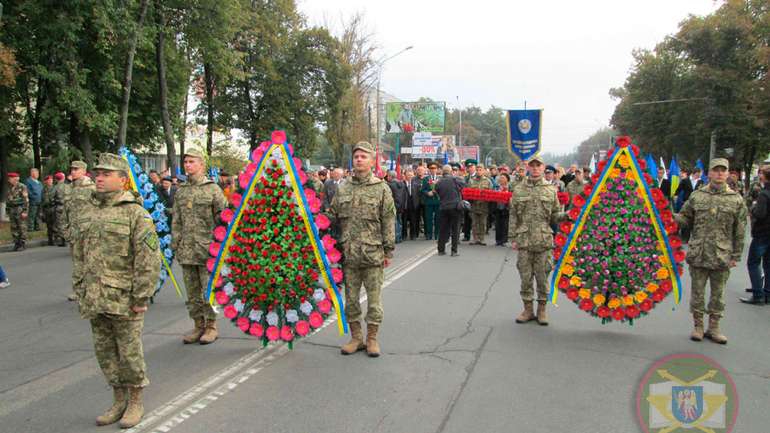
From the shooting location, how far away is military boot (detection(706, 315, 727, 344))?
20.8ft

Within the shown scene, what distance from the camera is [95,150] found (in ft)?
79.0

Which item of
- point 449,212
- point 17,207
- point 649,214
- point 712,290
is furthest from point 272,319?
point 17,207

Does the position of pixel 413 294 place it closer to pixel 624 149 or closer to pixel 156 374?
pixel 624 149

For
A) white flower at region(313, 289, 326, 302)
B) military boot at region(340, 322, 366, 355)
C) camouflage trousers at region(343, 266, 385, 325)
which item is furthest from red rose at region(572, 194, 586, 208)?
white flower at region(313, 289, 326, 302)

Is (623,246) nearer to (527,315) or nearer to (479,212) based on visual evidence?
(527,315)

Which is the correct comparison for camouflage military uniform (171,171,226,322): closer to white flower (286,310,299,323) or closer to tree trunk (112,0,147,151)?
white flower (286,310,299,323)

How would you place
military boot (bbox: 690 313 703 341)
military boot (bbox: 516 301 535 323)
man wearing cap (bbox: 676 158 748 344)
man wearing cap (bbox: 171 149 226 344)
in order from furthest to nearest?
1. military boot (bbox: 516 301 535 323)
2. military boot (bbox: 690 313 703 341)
3. man wearing cap (bbox: 676 158 748 344)
4. man wearing cap (bbox: 171 149 226 344)

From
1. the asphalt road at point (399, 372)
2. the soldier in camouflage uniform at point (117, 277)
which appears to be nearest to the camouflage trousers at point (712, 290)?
the asphalt road at point (399, 372)

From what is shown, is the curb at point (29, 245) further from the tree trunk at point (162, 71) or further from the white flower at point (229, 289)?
the white flower at point (229, 289)

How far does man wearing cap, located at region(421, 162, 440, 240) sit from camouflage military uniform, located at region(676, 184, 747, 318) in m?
9.35

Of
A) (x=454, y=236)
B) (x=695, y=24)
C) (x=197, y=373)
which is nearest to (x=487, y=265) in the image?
(x=454, y=236)

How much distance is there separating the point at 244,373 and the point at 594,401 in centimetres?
296

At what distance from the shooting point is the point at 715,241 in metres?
6.28

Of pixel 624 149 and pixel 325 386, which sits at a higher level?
pixel 624 149
